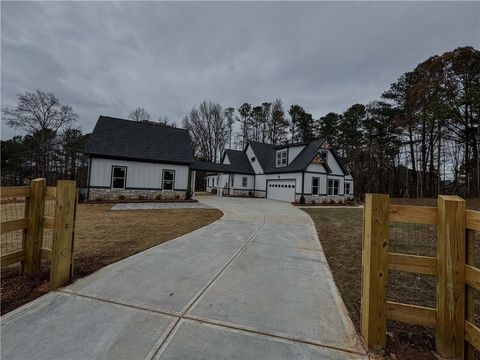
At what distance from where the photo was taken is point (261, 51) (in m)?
12.8

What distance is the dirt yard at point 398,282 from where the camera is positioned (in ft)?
6.82

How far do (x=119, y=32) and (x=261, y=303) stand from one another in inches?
478

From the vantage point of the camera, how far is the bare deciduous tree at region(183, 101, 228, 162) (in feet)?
116

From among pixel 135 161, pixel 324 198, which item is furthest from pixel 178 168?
pixel 324 198

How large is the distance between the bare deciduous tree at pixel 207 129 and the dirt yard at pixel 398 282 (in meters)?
30.0

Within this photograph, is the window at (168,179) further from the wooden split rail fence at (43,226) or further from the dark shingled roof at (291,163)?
the wooden split rail fence at (43,226)

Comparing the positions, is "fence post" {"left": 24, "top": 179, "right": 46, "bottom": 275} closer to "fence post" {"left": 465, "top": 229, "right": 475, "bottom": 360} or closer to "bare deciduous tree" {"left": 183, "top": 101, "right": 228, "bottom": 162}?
"fence post" {"left": 465, "top": 229, "right": 475, "bottom": 360}

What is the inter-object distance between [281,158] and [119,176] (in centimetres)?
1477

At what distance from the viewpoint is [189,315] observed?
2.42 m

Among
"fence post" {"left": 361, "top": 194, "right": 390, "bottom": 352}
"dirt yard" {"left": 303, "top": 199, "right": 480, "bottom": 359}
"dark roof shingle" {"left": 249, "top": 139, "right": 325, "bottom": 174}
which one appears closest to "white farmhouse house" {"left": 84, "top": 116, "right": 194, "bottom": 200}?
"dark roof shingle" {"left": 249, "top": 139, "right": 325, "bottom": 174}

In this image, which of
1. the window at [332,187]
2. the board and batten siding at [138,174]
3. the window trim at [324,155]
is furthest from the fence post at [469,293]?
the window at [332,187]

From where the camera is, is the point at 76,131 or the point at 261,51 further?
the point at 76,131

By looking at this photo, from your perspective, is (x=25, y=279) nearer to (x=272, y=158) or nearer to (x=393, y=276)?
(x=393, y=276)

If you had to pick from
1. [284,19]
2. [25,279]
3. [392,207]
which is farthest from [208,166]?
[392,207]
